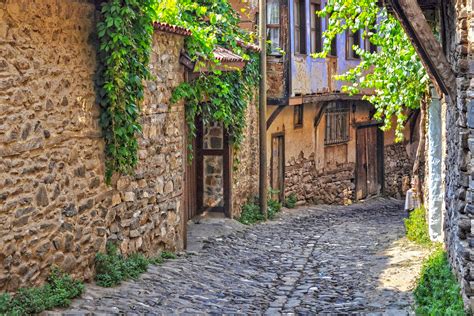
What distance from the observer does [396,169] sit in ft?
77.2

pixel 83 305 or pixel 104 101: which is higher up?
pixel 104 101

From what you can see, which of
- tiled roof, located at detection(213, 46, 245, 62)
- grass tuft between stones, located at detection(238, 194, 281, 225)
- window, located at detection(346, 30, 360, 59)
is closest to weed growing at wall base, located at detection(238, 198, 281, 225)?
grass tuft between stones, located at detection(238, 194, 281, 225)

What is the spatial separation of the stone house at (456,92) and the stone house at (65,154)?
296cm

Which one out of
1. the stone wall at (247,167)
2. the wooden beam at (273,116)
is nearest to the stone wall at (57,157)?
the stone wall at (247,167)

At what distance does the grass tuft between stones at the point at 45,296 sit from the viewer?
5977 millimetres

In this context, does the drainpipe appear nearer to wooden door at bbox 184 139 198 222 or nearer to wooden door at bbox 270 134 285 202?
wooden door at bbox 184 139 198 222

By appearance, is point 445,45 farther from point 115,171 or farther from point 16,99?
point 16,99

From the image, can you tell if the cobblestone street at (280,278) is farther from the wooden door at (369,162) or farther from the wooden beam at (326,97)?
the wooden door at (369,162)

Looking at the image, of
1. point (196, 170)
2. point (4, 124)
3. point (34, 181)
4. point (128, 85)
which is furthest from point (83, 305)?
point (196, 170)

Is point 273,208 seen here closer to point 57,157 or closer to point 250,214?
point 250,214

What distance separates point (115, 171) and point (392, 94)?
5774 mm

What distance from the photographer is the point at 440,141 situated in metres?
11.1

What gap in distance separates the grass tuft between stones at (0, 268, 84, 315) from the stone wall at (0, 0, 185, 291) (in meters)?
0.09

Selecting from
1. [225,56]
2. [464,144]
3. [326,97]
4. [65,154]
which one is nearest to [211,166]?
[225,56]
